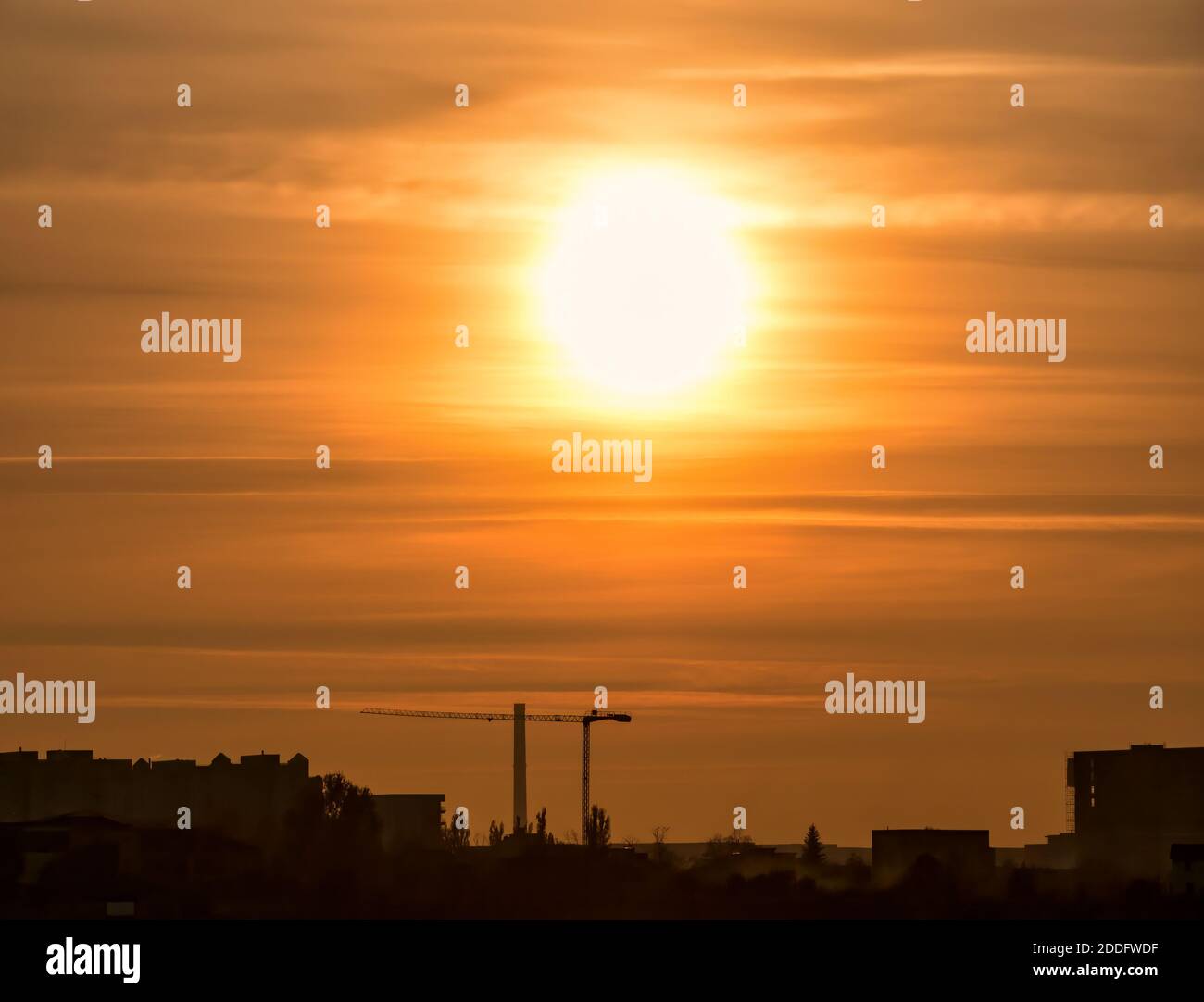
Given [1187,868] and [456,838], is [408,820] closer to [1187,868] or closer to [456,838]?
[456,838]

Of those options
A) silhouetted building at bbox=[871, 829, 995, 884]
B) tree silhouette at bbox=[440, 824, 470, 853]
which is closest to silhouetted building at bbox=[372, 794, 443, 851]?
tree silhouette at bbox=[440, 824, 470, 853]

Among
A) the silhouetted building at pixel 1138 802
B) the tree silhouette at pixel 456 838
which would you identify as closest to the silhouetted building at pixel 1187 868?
the silhouetted building at pixel 1138 802

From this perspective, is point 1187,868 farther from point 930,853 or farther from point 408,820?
point 408,820

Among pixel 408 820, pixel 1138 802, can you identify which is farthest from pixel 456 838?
pixel 1138 802

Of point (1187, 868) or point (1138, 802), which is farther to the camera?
point (1138, 802)
